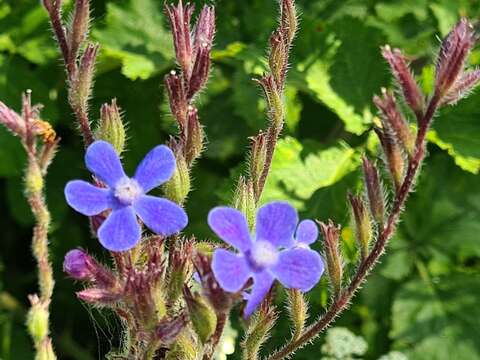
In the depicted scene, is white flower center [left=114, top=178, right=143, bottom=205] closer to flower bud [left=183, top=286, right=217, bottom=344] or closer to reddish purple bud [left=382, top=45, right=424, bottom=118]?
flower bud [left=183, top=286, right=217, bottom=344]

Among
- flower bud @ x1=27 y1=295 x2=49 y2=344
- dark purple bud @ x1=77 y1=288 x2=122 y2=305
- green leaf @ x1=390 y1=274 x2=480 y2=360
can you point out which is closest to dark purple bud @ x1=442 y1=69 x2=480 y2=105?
dark purple bud @ x1=77 y1=288 x2=122 y2=305

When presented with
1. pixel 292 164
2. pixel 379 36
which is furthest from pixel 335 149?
pixel 379 36

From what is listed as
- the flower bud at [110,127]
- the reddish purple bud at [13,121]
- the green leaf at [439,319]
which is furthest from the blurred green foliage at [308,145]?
the reddish purple bud at [13,121]

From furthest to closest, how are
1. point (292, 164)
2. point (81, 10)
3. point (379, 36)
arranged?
point (379, 36) → point (292, 164) → point (81, 10)

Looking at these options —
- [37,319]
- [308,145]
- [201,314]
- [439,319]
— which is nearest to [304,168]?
[308,145]

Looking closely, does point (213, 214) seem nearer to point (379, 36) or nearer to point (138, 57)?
point (138, 57)
